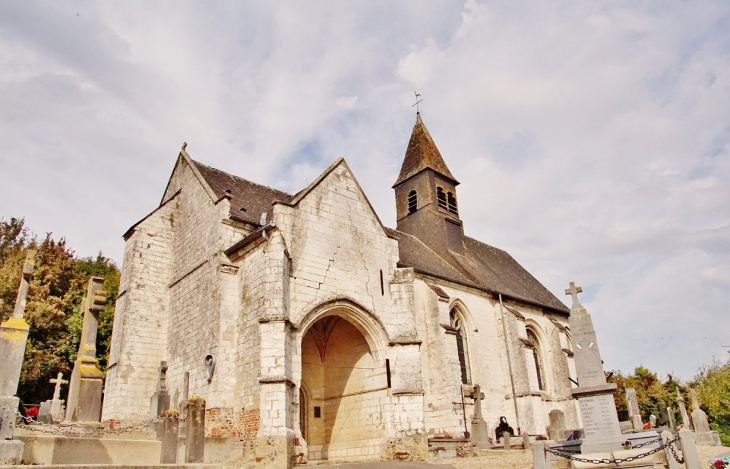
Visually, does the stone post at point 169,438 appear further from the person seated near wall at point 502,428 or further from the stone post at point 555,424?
the person seated near wall at point 502,428

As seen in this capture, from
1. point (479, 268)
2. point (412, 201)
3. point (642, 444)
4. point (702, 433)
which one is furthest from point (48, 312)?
point (702, 433)

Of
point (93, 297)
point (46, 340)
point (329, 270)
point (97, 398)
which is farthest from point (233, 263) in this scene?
point (46, 340)

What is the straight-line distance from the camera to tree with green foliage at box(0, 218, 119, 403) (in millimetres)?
20828

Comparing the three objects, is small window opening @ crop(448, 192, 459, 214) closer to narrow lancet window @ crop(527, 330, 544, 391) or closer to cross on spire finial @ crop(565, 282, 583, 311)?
narrow lancet window @ crop(527, 330, 544, 391)

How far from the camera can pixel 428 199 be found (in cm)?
2541

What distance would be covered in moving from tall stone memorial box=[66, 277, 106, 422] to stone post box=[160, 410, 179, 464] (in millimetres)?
1459

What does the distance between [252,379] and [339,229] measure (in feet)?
16.3

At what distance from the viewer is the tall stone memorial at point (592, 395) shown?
10.0 meters

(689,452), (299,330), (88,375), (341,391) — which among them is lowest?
(689,452)

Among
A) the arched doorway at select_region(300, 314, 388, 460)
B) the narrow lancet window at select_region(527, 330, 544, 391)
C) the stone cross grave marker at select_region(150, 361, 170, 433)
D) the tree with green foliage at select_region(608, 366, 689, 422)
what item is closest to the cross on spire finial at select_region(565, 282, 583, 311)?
the arched doorway at select_region(300, 314, 388, 460)

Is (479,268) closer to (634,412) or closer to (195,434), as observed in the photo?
(634,412)

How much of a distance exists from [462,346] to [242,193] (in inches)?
386

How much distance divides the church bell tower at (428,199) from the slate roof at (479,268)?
0.71m

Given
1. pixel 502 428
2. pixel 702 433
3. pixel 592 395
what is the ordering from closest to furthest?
pixel 592 395 < pixel 702 433 < pixel 502 428
